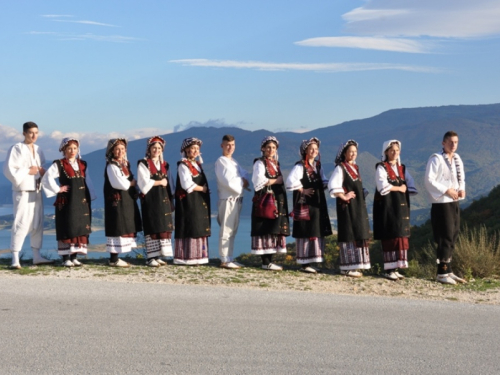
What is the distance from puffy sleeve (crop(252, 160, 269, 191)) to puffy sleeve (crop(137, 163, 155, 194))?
1.49 meters

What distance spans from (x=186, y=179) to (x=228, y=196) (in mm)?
673

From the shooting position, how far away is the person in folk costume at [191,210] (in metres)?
10.4

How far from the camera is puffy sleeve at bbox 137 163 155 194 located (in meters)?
10.4

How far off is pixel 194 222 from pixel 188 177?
0.66m

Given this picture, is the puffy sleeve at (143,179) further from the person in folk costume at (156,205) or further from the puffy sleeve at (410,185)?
the puffy sleeve at (410,185)

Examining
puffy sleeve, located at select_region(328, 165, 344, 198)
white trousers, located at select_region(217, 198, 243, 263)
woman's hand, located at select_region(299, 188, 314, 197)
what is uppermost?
puffy sleeve, located at select_region(328, 165, 344, 198)

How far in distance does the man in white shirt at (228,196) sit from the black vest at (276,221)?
34cm

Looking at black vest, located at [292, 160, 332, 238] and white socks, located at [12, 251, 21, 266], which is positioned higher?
black vest, located at [292, 160, 332, 238]

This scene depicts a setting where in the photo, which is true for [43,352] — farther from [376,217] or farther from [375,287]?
[376,217]

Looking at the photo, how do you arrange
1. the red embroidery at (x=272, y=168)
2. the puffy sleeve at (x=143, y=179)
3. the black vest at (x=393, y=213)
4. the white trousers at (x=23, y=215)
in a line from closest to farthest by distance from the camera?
the black vest at (x=393, y=213) → the red embroidery at (x=272, y=168) → the puffy sleeve at (x=143, y=179) → the white trousers at (x=23, y=215)

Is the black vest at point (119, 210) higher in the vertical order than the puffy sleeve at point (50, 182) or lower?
lower

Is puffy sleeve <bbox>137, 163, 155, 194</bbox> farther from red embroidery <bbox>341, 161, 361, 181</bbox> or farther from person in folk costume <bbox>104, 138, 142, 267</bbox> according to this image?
red embroidery <bbox>341, 161, 361, 181</bbox>

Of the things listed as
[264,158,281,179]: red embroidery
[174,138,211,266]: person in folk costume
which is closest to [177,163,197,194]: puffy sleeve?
[174,138,211,266]: person in folk costume

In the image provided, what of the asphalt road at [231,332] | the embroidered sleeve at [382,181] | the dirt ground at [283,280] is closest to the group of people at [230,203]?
the embroidered sleeve at [382,181]
